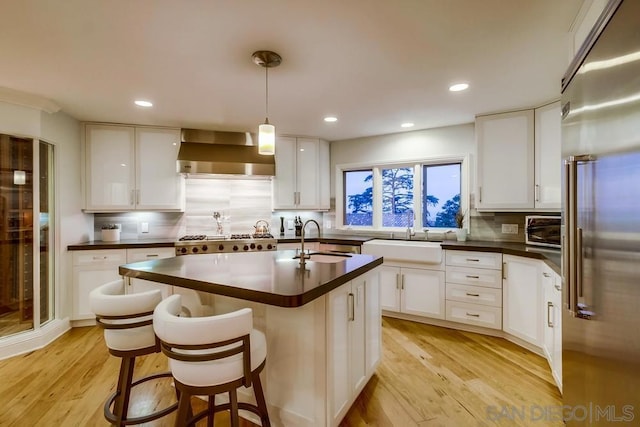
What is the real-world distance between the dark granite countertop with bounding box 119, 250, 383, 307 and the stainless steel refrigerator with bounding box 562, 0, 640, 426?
1.05m

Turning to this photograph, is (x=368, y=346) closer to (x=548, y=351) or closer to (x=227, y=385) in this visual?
(x=227, y=385)

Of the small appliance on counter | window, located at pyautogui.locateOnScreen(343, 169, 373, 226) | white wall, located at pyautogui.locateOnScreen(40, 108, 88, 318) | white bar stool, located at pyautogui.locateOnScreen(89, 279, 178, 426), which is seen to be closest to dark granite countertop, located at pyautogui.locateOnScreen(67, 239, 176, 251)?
white wall, located at pyautogui.locateOnScreen(40, 108, 88, 318)

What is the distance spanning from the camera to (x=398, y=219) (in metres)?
4.22

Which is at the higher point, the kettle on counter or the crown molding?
the crown molding

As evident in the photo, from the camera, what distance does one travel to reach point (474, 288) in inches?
122

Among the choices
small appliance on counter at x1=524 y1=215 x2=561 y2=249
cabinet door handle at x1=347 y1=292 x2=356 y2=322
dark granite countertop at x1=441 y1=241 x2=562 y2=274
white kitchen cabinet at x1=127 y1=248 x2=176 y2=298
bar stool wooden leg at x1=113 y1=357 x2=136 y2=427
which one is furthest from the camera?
white kitchen cabinet at x1=127 y1=248 x2=176 y2=298

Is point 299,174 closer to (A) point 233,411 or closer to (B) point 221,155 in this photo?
(B) point 221,155

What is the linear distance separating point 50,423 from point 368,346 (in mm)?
2081

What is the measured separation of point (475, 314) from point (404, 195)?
179cm

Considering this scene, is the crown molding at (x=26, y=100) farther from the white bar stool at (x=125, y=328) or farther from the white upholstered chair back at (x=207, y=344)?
the white upholstered chair back at (x=207, y=344)

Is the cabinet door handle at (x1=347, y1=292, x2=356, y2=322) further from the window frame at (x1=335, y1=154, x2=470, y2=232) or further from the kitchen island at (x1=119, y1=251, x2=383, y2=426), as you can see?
the window frame at (x1=335, y1=154, x2=470, y2=232)

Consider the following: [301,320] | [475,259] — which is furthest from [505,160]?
[301,320]

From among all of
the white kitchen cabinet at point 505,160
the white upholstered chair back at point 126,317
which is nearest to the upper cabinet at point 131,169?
the white upholstered chair back at point 126,317

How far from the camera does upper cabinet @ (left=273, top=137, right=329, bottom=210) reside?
169 inches
